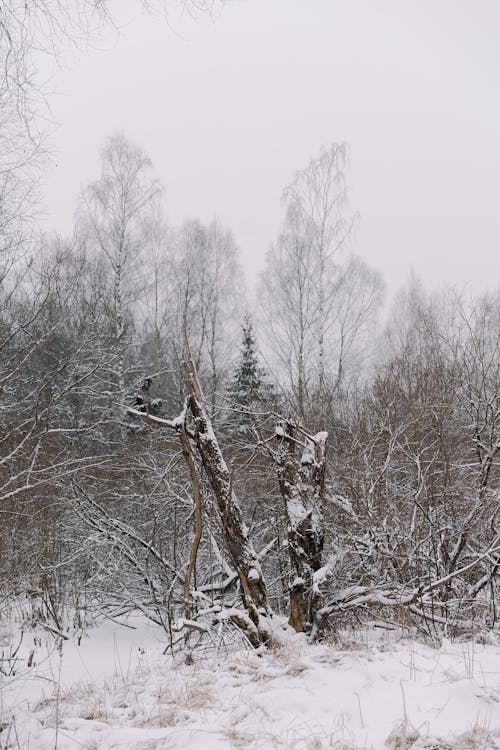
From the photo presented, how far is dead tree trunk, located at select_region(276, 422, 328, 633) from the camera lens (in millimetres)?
5164

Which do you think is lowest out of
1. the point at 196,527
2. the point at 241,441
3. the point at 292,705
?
the point at 292,705

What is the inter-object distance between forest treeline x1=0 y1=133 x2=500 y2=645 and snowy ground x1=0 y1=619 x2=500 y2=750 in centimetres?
101

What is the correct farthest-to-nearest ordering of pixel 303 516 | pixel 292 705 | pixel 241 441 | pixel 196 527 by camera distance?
pixel 241 441
pixel 303 516
pixel 196 527
pixel 292 705

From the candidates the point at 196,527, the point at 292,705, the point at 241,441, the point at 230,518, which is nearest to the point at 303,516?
the point at 230,518

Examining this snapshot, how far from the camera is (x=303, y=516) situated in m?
5.22

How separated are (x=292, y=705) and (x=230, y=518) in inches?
94.1

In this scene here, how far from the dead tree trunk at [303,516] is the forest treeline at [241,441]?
2 cm

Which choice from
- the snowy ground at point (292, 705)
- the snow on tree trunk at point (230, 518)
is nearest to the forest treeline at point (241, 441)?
the snow on tree trunk at point (230, 518)

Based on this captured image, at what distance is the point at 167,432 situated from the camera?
10547 millimetres

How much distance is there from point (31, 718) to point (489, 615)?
166 inches

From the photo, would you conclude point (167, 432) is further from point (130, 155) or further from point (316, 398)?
point (130, 155)

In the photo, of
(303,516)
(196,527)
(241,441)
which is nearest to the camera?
(196,527)

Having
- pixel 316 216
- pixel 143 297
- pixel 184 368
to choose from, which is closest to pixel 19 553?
pixel 184 368

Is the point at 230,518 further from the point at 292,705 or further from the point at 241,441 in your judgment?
the point at 292,705
